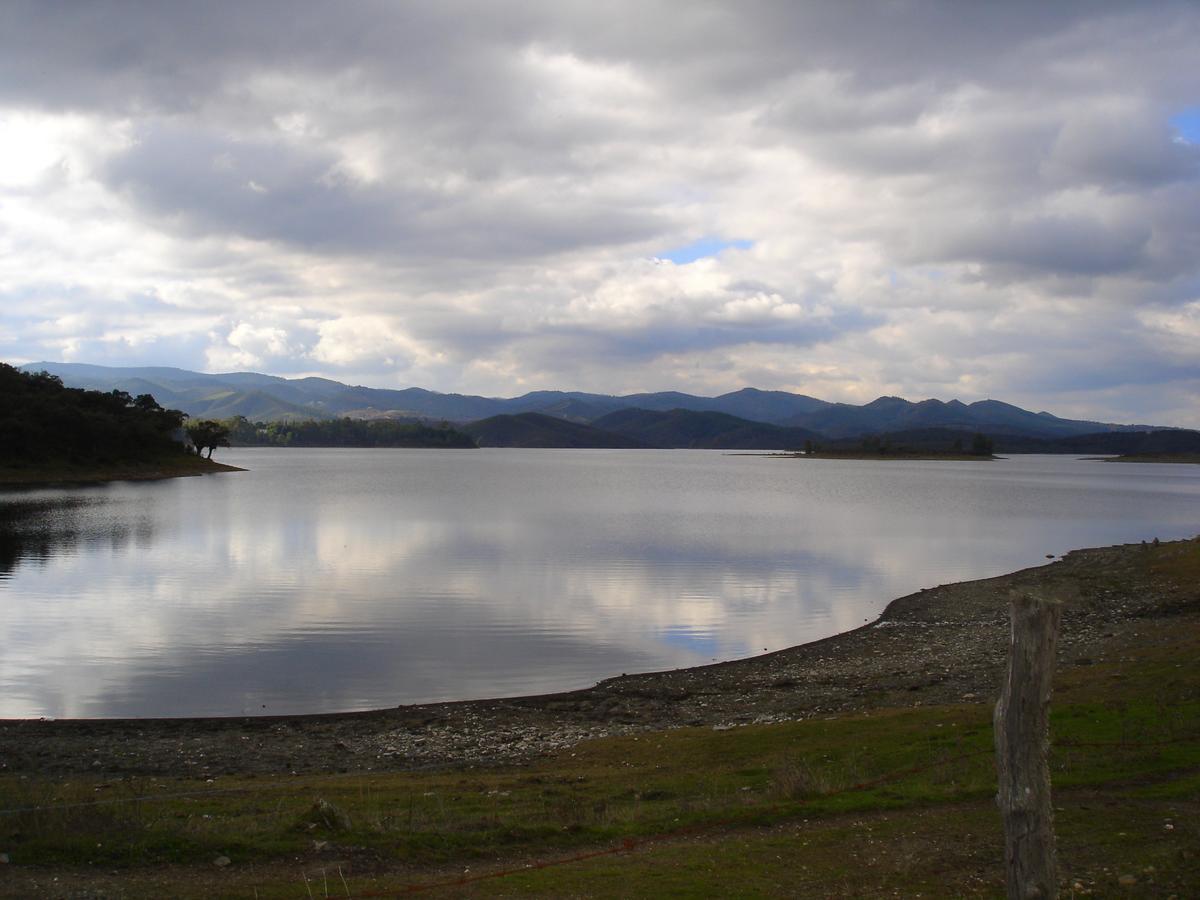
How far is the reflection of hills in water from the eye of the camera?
143 feet

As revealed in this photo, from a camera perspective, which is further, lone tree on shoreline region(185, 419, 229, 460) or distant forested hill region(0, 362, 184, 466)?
lone tree on shoreline region(185, 419, 229, 460)

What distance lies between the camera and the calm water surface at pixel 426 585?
22672mm

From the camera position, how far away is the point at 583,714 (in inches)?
766

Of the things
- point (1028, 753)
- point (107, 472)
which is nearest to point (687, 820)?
point (1028, 753)

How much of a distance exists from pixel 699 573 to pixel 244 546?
25352mm

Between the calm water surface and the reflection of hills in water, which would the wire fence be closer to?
the calm water surface

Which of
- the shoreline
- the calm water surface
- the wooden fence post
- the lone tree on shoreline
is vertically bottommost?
the calm water surface

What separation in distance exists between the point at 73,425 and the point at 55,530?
6543 cm

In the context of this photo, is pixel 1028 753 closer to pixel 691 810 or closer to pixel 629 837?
pixel 629 837

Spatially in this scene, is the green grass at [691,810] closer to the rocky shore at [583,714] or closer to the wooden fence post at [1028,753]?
the rocky shore at [583,714]

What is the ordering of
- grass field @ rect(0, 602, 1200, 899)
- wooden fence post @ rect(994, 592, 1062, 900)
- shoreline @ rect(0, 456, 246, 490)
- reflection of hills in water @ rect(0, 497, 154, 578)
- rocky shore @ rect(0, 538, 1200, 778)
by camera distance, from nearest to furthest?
wooden fence post @ rect(994, 592, 1062, 900), grass field @ rect(0, 602, 1200, 899), rocky shore @ rect(0, 538, 1200, 778), reflection of hills in water @ rect(0, 497, 154, 578), shoreline @ rect(0, 456, 246, 490)

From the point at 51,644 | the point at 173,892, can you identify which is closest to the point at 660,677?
the point at 173,892

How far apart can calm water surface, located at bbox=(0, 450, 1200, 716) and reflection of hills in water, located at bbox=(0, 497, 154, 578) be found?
0.31m

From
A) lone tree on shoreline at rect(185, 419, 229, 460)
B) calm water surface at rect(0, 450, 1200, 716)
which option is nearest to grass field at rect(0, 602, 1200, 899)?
calm water surface at rect(0, 450, 1200, 716)
